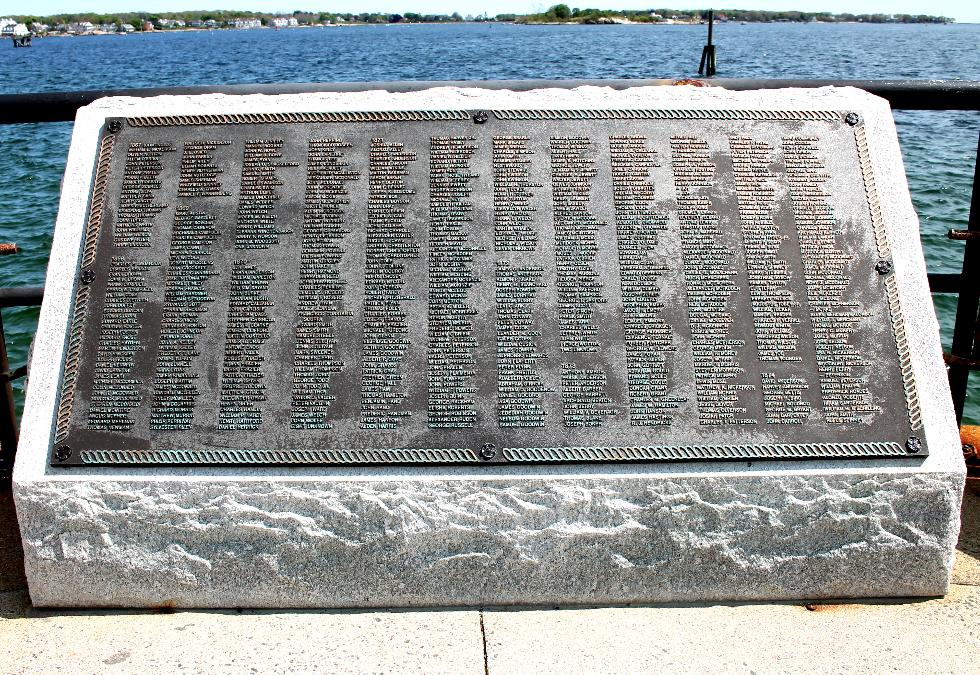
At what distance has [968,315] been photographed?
4113mm

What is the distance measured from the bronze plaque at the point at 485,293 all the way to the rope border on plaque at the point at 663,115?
1 cm

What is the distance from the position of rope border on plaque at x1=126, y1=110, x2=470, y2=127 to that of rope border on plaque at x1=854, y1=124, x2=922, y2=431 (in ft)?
5.37

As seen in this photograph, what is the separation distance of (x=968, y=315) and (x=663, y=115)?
1828 millimetres

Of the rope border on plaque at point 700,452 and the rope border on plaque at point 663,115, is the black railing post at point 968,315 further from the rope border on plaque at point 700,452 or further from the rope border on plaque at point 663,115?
the rope border on plaque at point 700,452

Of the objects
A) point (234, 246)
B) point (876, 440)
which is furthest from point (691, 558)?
point (234, 246)

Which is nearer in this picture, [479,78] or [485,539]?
[485,539]

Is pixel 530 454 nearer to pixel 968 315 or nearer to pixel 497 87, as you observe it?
pixel 497 87

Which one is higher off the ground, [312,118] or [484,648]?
[312,118]

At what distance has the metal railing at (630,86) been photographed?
12.7 feet

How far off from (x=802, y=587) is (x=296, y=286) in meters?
2.23

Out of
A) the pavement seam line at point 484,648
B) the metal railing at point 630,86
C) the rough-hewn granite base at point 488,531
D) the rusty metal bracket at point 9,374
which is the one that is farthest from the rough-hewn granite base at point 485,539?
the metal railing at point 630,86

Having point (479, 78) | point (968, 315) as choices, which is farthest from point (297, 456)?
point (479, 78)

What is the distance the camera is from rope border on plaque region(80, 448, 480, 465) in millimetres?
Answer: 3123

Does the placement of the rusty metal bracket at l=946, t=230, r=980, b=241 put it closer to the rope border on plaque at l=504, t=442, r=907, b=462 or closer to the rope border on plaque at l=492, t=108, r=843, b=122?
the rope border on plaque at l=492, t=108, r=843, b=122
